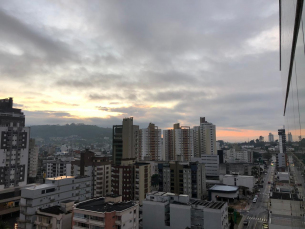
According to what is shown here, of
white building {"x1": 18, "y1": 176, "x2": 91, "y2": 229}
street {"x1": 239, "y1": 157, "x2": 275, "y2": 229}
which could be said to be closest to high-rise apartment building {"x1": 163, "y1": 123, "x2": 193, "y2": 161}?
street {"x1": 239, "y1": 157, "x2": 275, "y2": 229}

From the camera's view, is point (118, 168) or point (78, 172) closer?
point (118, 168)

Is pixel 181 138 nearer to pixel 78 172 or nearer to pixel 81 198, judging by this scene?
pixel 78 172

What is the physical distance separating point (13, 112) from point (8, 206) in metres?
25.3

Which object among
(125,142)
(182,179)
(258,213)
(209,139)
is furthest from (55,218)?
(209,139)

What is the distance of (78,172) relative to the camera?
43656mm

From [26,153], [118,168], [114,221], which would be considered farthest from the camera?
[26,153]

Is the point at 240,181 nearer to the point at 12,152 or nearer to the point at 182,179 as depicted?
the point at 182,179

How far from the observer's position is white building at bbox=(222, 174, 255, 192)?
5390 cm

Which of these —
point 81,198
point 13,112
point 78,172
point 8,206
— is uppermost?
point 13,112

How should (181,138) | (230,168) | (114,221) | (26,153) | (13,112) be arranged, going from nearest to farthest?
(114,221)
(26,153)
(13,112)
(230,168)
(181,138)

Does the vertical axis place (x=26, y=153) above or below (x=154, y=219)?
above

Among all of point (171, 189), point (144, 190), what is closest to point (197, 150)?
point (171, 189)

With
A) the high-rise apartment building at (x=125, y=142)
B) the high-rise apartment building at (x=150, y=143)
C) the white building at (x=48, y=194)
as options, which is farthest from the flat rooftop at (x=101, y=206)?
the high-rise apartment building at (x=150, y=143)

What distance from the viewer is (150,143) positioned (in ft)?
253
